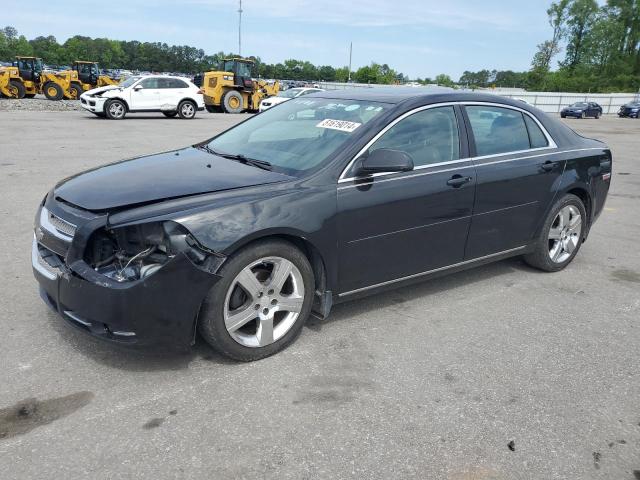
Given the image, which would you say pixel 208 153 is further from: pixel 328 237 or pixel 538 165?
pixel 538 165

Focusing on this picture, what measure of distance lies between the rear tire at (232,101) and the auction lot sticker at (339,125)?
23.9 meters

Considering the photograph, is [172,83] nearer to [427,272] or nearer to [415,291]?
[415,291]

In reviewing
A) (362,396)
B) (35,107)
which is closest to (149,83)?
(35,107)

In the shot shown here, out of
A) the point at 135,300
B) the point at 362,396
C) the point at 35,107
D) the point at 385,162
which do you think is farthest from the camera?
the point at 35,107

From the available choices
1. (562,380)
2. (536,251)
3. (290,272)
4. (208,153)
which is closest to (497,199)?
(536,251)

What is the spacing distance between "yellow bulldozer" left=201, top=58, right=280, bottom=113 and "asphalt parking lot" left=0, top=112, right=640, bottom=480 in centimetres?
2322

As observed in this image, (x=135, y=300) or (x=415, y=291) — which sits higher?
(x=135, y=300)

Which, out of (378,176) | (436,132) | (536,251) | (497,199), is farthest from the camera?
(536,251)

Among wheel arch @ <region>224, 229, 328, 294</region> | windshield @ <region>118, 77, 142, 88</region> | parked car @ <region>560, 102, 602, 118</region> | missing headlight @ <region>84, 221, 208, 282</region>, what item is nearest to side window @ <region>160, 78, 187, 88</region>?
windshield @ <region>118, 77, 142, 88</region>

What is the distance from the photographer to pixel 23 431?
2693 millimetres

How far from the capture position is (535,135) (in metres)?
4.94

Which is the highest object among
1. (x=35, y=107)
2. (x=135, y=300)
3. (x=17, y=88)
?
(x=135, y=300)

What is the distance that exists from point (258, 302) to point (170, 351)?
1.89 feet

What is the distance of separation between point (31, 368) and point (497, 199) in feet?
11.5
